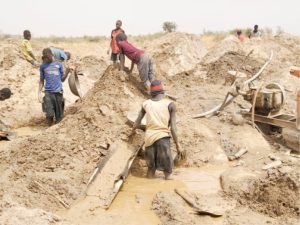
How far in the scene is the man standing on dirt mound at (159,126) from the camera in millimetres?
6238

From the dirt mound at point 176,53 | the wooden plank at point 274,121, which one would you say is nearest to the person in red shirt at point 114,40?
the dirt mound at point 176,53

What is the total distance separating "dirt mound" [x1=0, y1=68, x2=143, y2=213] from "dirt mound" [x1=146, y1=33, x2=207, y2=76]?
582 centimetres

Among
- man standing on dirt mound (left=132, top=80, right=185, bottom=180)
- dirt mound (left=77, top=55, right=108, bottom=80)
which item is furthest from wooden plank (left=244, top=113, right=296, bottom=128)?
dirt mound (left=77, top=55, right=108, bottom=80)

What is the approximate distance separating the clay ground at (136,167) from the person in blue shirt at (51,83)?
26.1 inches

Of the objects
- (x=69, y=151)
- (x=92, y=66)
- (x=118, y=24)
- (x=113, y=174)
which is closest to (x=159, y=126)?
(x=113, y=174)

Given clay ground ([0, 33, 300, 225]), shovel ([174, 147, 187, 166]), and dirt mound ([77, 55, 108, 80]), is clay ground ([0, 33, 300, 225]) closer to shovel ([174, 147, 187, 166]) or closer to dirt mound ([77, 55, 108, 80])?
shovel ([174, 147, 187, 166])

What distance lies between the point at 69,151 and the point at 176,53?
8619 mm

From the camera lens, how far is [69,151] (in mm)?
6848

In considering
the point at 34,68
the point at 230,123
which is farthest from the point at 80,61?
the point at 230,123

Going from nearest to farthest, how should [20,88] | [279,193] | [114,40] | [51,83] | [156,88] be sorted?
[279,193] → [156,88] → [51,83] → [20,88] → [114,40]

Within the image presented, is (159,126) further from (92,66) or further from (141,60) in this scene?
(92,66)

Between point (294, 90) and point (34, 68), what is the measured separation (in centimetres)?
675

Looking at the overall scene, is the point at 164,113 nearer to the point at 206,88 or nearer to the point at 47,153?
the point at 47,153

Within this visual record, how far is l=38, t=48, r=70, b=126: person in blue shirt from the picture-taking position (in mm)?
8602
